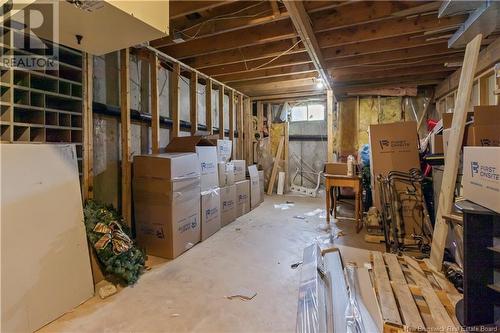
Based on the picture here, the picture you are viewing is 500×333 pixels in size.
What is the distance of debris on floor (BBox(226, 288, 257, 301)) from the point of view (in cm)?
200

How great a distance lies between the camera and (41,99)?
82.8 inches

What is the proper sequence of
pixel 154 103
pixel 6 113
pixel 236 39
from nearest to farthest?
1. pixel 6 113
2. pixel 236 39
3. pixel 154 103

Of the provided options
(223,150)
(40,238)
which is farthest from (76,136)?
(223,150)

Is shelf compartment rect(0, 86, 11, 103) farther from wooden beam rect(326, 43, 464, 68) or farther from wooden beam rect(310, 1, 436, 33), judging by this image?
wooden beam rect(326, 43, 464, 68)

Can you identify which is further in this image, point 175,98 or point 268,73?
point 268,73

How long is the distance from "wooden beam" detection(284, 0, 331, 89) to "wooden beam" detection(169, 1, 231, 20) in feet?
1.90

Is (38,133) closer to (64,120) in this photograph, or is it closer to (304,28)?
(64,120)

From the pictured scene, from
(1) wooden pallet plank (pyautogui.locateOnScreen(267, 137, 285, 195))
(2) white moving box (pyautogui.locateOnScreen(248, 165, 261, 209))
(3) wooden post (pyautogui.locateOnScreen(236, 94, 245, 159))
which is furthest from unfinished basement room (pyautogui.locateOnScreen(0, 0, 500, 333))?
(1) wooden pallet plank (pyautogui.locateOnScreen(267, 137, 285, 195))

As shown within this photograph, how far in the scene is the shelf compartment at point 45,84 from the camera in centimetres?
217

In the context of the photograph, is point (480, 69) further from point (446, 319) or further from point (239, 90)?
point (239, 90)

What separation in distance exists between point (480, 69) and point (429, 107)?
2376 millimetres

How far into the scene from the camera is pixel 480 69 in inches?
131

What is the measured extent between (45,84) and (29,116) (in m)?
0.30

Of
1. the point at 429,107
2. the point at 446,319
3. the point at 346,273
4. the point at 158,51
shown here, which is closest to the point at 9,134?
the point at 158,51
